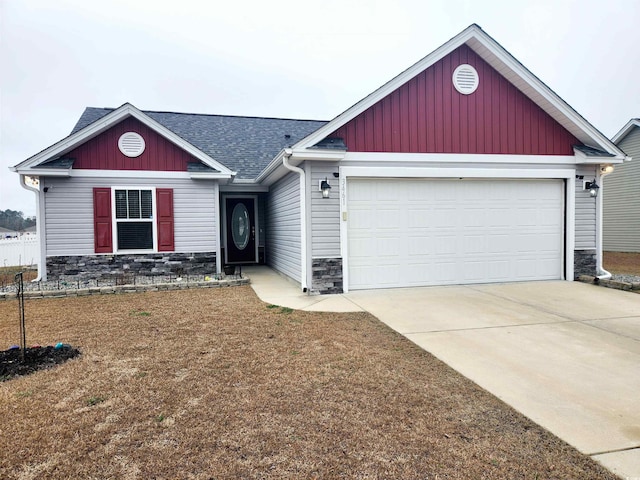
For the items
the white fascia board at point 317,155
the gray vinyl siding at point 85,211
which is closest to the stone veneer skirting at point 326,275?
the white fascia board at point 317,155

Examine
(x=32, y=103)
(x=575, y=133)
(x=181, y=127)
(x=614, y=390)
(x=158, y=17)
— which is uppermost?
(x=158, y=17)

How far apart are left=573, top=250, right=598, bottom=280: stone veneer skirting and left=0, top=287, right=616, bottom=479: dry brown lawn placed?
6118 millimetres

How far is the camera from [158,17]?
1584 centimetres

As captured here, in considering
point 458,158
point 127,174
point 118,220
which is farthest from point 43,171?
point 458,158

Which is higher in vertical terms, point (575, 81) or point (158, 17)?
point (575, 81)

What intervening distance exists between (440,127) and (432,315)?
401 cm

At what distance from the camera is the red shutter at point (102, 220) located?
934 centimetres

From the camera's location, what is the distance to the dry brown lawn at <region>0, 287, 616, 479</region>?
2.34 metres

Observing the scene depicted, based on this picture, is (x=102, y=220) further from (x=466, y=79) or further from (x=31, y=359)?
(x=466, y=79)

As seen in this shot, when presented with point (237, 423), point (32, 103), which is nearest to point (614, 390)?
point (237, 423)

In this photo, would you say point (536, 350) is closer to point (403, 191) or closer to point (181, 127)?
point (403, 191)

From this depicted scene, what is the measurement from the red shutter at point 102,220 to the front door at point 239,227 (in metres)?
4.07

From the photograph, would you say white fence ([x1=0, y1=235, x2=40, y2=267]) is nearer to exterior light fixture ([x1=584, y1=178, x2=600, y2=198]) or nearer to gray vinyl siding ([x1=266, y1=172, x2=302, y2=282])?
gray vinyl siding ([x1=266, y1=172, x2=302, y2=282])

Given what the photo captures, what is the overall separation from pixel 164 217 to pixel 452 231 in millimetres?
6555
